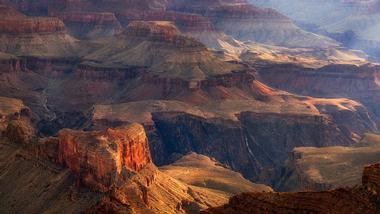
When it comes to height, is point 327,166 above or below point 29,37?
above

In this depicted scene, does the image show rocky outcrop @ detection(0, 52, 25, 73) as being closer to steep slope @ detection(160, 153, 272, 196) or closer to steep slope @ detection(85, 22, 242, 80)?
steep slope @ detection(85, 22, 242, 80)

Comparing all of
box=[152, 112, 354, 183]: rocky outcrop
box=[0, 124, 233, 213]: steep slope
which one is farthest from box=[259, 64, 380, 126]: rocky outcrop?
box=[0, 124, 233, 213]: steep slope

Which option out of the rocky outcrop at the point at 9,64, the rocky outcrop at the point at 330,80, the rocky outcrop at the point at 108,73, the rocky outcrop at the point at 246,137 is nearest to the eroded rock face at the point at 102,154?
the rocky outcrop at the point at 246,137

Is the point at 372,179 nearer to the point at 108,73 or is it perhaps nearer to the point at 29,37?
the point at 108,73

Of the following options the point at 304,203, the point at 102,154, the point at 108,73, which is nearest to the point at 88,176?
the point at 102,154

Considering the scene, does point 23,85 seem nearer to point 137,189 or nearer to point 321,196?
point 137,189

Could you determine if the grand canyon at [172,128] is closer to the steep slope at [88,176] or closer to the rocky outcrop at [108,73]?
the steep slope at [88,176]

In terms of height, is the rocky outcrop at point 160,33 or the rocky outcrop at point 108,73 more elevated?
the rocky outcrop at point 160,33
